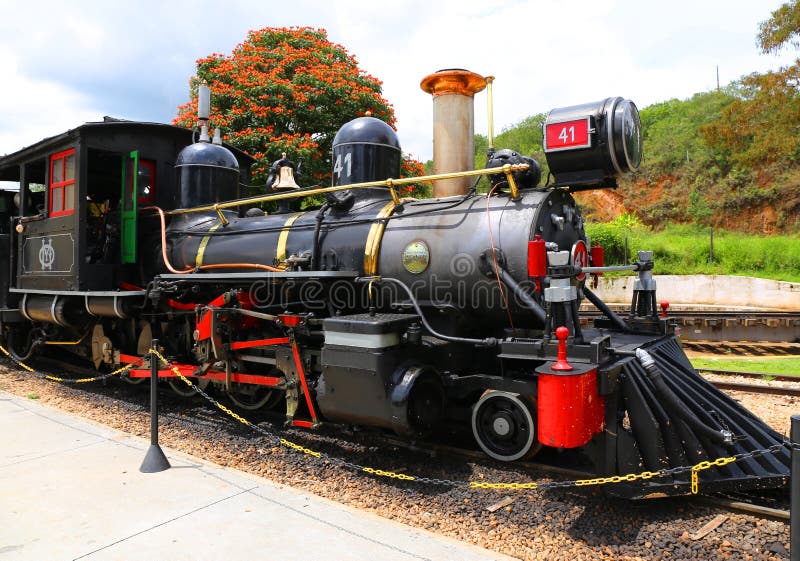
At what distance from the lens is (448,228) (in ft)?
13.9

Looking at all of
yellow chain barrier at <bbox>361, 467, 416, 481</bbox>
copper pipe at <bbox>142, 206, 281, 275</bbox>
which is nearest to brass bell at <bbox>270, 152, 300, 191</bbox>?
copper pipe at <bbox>142, 206, 281, 275</bbox>

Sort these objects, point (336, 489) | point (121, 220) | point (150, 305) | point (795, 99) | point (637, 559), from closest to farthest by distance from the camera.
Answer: point (637, 559) < point (336, 489) < point (150, 305) < point (121, 220) < point (795, 99)

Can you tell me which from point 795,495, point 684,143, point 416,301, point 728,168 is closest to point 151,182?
point 416,301

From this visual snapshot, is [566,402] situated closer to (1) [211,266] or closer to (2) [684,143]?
(1) [211,266]

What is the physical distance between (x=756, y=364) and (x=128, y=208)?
31.1 ft

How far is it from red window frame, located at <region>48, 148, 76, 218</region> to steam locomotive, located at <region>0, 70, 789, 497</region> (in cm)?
5

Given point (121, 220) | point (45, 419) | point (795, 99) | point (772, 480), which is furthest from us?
point (795, 99)

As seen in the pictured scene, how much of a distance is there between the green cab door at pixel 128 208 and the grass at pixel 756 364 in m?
7.93

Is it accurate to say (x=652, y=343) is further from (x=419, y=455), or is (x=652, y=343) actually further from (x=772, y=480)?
(x=419, y=455)

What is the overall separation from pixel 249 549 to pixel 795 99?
19753 mm

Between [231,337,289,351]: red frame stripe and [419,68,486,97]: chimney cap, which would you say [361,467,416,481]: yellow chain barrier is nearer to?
[231,337,289,351]: red frame stripe

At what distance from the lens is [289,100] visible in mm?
13352

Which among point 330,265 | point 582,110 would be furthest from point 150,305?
point 582,110

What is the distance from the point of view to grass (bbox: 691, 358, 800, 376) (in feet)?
27.1
